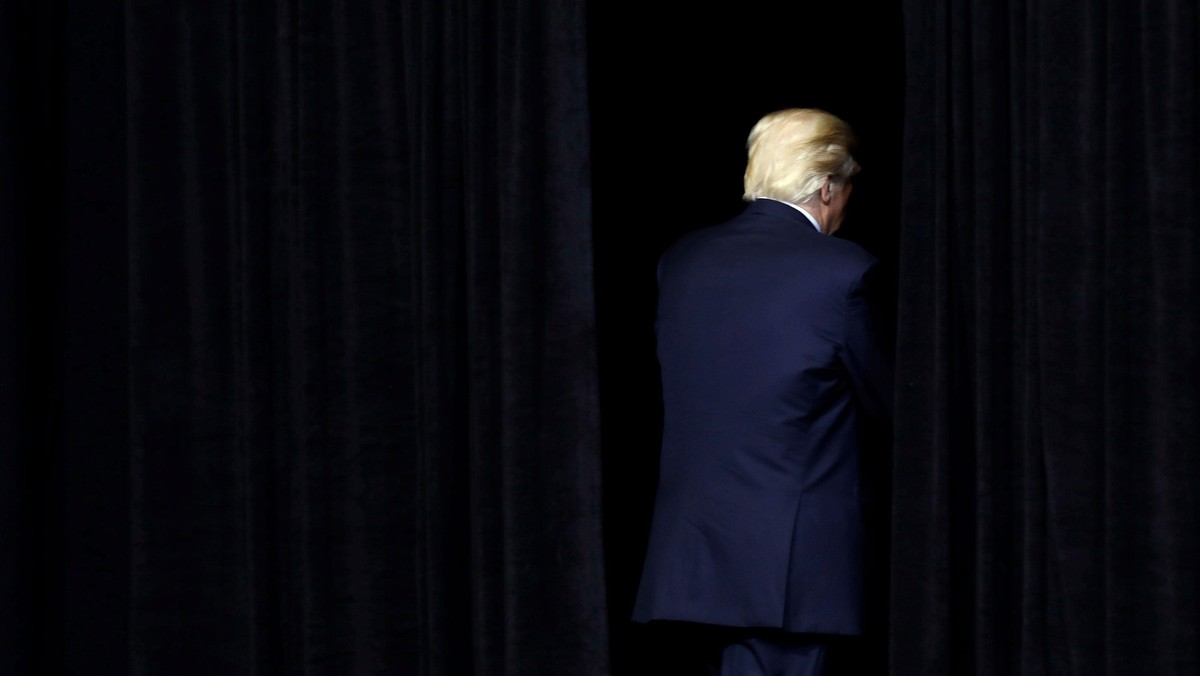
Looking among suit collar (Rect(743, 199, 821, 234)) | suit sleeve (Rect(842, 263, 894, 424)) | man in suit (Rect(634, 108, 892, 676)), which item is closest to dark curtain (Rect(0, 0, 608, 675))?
man in suit (Rect(634, 108, 892, 676))

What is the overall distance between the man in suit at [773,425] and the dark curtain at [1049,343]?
0.16m

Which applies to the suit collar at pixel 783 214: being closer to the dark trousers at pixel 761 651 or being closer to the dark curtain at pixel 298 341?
the dark curtain at pixel 298 341

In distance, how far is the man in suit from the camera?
2.61m

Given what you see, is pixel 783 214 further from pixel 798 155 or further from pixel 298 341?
pixel 298 341

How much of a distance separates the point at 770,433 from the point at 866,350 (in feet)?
0.74

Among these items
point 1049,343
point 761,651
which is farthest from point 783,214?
point 761,651

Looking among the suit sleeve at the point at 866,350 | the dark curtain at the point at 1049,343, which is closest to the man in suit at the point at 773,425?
the suit sleeve at the point at 866,350

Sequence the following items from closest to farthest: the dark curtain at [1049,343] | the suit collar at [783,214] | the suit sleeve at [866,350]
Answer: the dark curtain at [1049,343], the suit sleeve at [866,350], the suit collar at [783,214]

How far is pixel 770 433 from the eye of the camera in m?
2.64

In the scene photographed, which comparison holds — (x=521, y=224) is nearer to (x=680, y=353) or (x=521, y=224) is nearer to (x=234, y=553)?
A: (x=680, y=353)

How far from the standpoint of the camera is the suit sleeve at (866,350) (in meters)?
2.60

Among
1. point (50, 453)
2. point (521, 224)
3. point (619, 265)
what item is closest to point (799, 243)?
point (521, 224)

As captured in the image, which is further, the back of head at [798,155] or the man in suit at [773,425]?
the back of head at [798,155]

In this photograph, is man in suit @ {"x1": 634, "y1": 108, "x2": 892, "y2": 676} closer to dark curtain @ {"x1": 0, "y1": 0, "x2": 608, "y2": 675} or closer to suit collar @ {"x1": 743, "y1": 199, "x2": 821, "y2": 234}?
suit collar @ {"x1": 743, "y1": 199, "x2": 821, "y2": 234}
